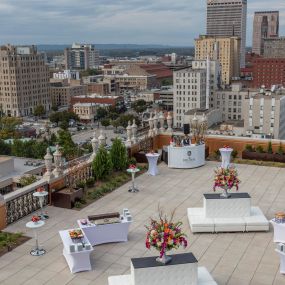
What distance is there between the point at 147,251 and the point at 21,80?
5076 inches

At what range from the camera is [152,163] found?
18.0 meters

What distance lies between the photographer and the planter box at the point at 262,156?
1981 cm

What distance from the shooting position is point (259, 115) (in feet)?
251

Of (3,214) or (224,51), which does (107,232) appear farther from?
(224,51)

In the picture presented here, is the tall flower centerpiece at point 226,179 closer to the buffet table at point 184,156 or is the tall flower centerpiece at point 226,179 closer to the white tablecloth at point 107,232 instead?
the white tablecloth at point 107,232

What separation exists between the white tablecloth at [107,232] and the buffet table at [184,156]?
7.83 m

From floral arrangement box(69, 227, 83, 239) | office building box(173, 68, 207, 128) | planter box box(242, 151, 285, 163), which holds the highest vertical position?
floral arrangement box(69, 227, 83, 239)

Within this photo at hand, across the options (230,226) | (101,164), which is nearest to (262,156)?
(101,164)

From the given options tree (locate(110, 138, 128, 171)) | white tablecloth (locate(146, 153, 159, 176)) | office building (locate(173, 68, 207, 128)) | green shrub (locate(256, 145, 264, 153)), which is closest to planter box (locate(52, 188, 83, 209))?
tree (locate(110, 138, 128, 171))

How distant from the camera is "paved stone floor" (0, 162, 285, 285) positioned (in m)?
9.83

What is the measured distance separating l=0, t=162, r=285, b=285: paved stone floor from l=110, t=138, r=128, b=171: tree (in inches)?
74.6

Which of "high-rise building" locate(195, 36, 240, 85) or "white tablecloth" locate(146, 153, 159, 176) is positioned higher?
"high-rise building" locate(195, 36, 240, 85)

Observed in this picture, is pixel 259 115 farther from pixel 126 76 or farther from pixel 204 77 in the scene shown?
pixel 126 76

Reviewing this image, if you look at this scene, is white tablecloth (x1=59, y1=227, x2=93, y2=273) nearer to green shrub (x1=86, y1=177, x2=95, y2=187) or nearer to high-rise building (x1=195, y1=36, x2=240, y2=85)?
green shrub (x1=86, y1=177, x2=95, y2=187)
